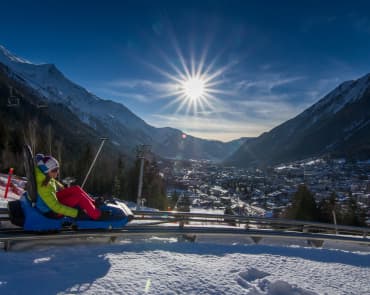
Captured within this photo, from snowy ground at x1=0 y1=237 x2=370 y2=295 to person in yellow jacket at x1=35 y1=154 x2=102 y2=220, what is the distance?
2.59 feet

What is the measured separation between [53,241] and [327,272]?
20.6 feet

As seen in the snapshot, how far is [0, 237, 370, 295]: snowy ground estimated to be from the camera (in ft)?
15.3

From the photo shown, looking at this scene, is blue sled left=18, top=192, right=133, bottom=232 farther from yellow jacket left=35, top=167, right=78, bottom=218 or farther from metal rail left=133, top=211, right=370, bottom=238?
metal rail left=133, top=211, right=370, bottom=238

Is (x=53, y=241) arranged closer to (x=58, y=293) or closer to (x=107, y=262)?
(x=107, y=262)

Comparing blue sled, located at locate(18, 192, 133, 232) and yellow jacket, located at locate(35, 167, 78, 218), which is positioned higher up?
yellow jacket, located at locate(35, 167, 78, 218)

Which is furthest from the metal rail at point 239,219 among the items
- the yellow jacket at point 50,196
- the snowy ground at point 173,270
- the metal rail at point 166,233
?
the yellow jacket at point 50,196

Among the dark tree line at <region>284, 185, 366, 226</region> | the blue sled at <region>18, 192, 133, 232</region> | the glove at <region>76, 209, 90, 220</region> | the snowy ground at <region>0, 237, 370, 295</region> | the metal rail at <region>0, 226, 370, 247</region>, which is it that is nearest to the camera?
the snowy ground at <region>0, 237, 370, 295</region>

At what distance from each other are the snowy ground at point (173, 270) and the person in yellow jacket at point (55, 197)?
0.79 m

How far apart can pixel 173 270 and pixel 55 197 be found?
2942mm

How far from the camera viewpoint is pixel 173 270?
18.0 ft

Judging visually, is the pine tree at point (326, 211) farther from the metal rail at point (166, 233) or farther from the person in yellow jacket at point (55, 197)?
the person in yellow jacket at point (55, 197)

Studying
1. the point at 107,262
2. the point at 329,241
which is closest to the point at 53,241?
the point at 107,262

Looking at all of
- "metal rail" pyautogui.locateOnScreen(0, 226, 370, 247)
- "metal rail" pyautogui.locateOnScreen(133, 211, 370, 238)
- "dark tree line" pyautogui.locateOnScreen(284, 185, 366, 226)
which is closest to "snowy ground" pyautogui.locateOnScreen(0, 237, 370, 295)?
"metal rail" pyautogui.locateOnScreen(0, 226, 370, 247)

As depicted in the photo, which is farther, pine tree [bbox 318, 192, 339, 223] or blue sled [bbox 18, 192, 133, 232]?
pine tree [bbox 318, 192, 339, 223]
